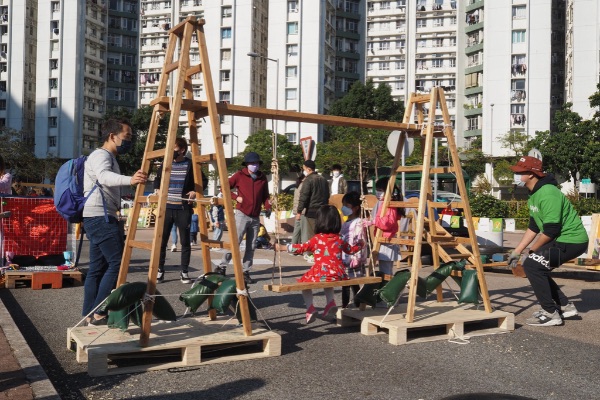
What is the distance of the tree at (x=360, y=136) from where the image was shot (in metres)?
59.1

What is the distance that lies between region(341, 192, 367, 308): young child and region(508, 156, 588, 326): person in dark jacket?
161 centimetres

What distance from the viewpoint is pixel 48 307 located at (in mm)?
8406

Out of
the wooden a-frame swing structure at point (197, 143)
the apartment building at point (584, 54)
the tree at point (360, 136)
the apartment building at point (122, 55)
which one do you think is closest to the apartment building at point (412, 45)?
the tree at point (360, 136)

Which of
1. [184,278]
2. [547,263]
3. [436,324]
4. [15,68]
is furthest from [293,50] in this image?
[436,324]

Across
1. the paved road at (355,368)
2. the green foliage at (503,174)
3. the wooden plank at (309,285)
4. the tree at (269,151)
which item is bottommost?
the paved road at (355,368)

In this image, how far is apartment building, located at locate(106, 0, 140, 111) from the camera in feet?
306

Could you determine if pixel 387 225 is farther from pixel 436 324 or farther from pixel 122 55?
pixel 122 55

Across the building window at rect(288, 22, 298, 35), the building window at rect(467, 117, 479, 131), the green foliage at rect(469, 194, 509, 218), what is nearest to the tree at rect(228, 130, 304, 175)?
the building window at rect(288, 22, 298, 35)

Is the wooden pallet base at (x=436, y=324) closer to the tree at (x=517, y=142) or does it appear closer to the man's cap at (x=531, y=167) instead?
the man's cap at (x=531, y=167)

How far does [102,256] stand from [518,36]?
70470 millimetres

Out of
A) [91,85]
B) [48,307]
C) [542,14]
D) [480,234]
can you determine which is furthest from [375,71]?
[48,307]

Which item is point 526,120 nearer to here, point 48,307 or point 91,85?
point 91,85

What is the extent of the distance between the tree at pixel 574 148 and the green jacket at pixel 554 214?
4663 cm

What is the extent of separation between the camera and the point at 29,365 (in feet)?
17.1
